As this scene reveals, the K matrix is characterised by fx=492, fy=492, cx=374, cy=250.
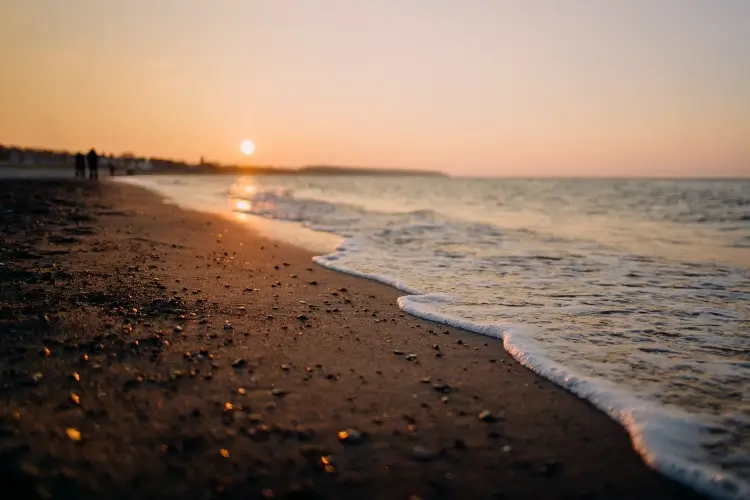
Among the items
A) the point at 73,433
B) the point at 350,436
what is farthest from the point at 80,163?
the point at 350,436

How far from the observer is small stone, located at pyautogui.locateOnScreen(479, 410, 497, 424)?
3.71m

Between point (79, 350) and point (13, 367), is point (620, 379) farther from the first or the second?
point (13, 367)

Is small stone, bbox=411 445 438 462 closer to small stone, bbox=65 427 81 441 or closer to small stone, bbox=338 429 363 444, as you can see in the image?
small stone, bbox=338 429 363 444

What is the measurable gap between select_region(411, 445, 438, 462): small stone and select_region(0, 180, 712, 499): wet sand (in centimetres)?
1

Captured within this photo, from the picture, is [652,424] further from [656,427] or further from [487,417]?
[487,417]

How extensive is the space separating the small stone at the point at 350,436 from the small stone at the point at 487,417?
3.16 ft

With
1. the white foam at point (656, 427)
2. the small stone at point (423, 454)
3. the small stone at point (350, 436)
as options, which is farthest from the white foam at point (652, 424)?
the small stone at point (350, 436)

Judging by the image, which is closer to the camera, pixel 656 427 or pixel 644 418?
pixel 656 427

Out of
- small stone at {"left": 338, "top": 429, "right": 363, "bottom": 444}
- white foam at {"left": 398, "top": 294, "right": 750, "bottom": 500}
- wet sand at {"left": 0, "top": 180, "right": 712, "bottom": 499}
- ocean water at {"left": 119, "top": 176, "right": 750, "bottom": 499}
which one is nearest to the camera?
wet sand at {"left": 0, "top": 180, "right": 712, "bottom": 499}

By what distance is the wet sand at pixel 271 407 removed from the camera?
9.52ft

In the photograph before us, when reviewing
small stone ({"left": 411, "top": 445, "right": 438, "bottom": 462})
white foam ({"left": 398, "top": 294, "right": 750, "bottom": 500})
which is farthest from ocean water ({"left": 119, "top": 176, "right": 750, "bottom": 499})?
small stone ({"left": 411, "top": 445, "right": 438, "bottom": 462})

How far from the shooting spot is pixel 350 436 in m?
3.38

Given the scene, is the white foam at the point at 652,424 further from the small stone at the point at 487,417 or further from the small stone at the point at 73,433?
the small stone at the point at 73,433

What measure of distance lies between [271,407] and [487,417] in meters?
1.64
